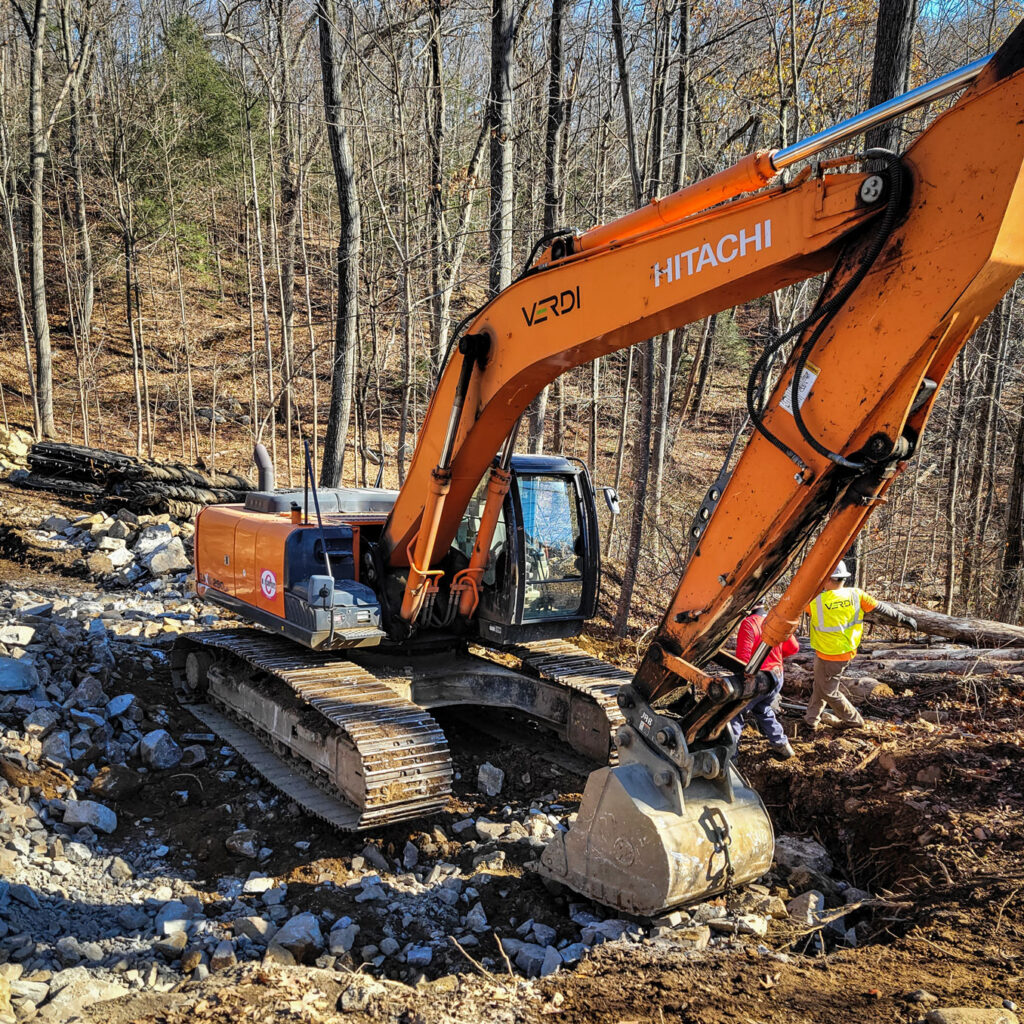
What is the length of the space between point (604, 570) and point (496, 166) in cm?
567

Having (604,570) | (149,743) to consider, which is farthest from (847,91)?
(149,743)

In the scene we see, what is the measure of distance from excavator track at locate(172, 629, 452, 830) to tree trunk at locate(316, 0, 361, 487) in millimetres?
6008

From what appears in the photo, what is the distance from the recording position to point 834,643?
6.47 m

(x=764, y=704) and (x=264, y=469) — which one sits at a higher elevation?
(x=264, y=469)

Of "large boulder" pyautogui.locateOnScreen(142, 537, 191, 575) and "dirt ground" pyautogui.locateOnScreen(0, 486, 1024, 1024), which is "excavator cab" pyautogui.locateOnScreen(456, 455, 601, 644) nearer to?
"dirt ground" pyautogui.locateOnScreen(0, 486, 1024, 1024)

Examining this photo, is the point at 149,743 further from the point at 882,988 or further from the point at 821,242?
the point at 821,242

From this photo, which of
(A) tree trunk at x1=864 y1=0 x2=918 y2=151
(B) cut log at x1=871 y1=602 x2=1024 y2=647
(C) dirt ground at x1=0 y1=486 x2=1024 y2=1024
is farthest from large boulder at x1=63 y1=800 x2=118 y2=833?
(A) tree trunk at x1=864 y1=0 x2=918 y2=151

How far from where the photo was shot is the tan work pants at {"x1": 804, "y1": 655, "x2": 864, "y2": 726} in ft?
21.3

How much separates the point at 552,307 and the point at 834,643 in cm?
351

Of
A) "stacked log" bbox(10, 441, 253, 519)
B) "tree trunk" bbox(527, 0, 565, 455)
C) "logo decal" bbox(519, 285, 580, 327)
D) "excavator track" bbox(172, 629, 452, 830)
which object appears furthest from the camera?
"stacked log" bbox(10, 441, 253, 519)

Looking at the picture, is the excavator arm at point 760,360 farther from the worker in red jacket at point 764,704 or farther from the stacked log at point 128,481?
the stacked log at point 128,481

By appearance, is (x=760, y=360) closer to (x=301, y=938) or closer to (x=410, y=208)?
(x=301, y=938)

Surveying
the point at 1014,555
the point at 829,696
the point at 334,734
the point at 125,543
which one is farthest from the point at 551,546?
the point at 1014,555

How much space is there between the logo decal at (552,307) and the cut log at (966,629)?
5253 millimetres
